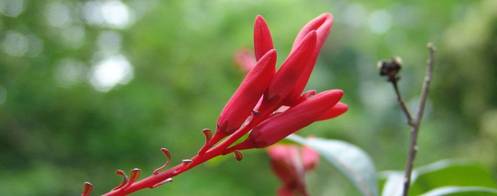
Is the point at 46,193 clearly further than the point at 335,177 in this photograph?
No

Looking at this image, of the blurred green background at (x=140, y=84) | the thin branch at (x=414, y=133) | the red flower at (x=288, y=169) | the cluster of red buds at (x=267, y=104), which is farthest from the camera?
the blurred green background at (x=140, y=84)

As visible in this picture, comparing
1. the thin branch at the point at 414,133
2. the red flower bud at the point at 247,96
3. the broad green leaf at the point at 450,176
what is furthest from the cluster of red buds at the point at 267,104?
the broad green leaf at the point at 450,176

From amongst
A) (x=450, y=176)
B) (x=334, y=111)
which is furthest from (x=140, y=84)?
(x=334, y=111)

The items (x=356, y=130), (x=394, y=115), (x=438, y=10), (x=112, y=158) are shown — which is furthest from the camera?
(x=394, y=115)

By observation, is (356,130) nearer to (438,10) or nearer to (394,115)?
(438,10)

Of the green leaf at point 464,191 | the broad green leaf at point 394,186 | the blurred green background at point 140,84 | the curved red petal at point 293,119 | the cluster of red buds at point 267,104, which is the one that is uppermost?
the blurred green background at point 140,84

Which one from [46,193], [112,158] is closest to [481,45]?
[112,158]

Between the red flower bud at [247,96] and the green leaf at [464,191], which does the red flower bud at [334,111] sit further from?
the green leaf at [464,191]
